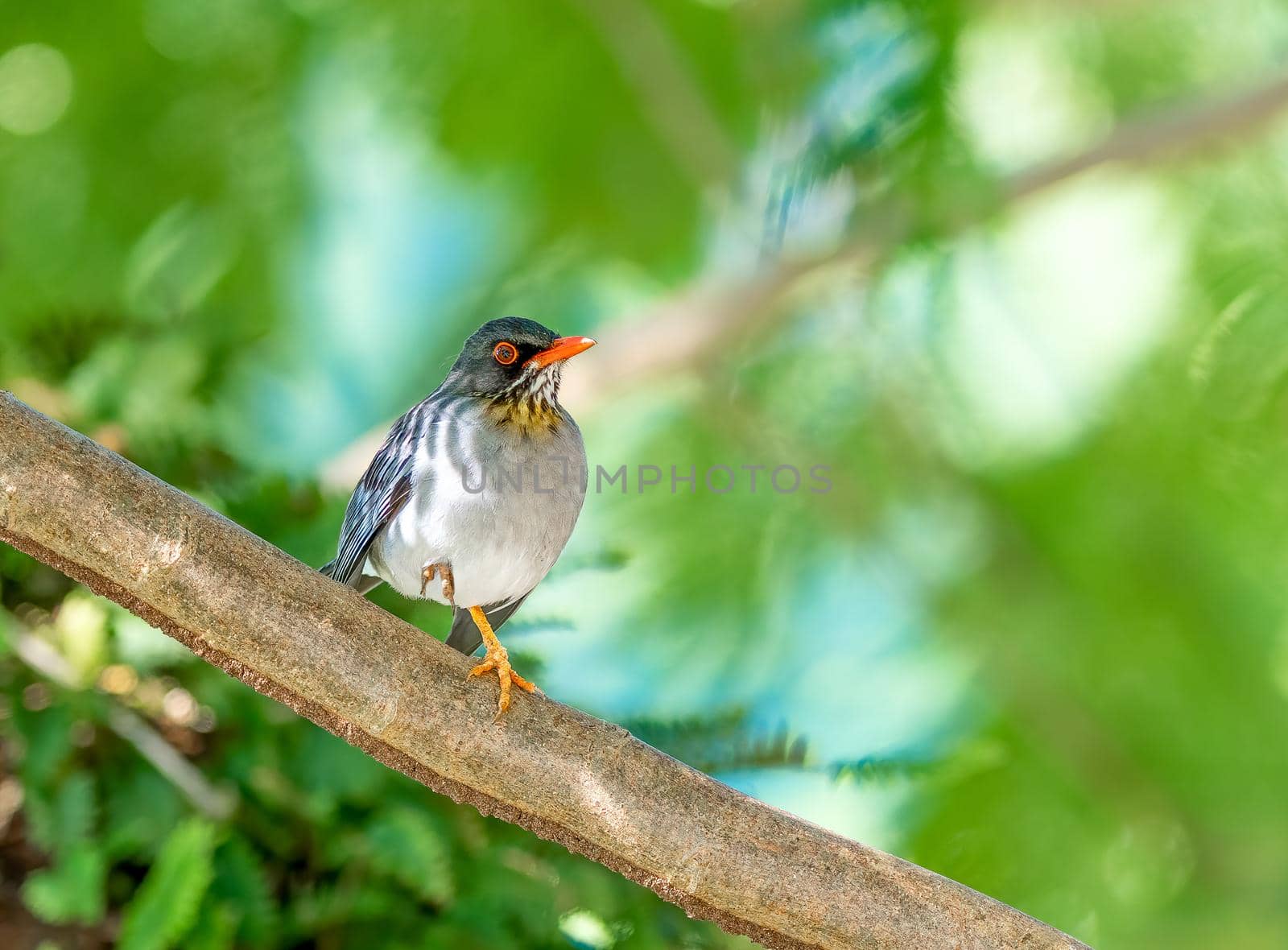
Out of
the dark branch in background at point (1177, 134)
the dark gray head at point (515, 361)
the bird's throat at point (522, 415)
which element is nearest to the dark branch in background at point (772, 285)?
the dark branch in background at point (1177, 134)

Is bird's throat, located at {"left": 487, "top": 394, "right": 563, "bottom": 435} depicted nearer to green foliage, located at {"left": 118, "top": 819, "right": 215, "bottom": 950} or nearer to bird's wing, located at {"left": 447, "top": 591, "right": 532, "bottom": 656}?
bird's wing, located at {"left": 447, "top": 591, "right": 532, "bottom": 656}

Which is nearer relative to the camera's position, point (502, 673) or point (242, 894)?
point (502, 673)

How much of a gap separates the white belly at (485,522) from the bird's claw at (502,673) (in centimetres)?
30

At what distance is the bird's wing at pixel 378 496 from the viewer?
2883 millimetres

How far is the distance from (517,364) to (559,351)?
0.40 feet

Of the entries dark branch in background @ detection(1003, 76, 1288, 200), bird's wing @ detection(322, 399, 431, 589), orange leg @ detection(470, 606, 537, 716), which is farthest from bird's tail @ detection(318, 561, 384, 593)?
dark branch in background @ detection(1003, 76, 1288, 200)

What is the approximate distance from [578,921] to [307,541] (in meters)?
1.33

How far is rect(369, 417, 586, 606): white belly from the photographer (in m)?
2.76

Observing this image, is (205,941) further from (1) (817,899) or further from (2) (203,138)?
(2) (203,138)

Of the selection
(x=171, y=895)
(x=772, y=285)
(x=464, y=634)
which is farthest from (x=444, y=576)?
(x=772, y=285)

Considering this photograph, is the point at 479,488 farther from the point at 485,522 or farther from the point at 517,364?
the point at 517,364

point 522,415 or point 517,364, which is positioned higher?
point 517,364

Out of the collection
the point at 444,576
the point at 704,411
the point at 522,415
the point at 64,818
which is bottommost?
the point at 64,818

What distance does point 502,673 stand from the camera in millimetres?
2408
